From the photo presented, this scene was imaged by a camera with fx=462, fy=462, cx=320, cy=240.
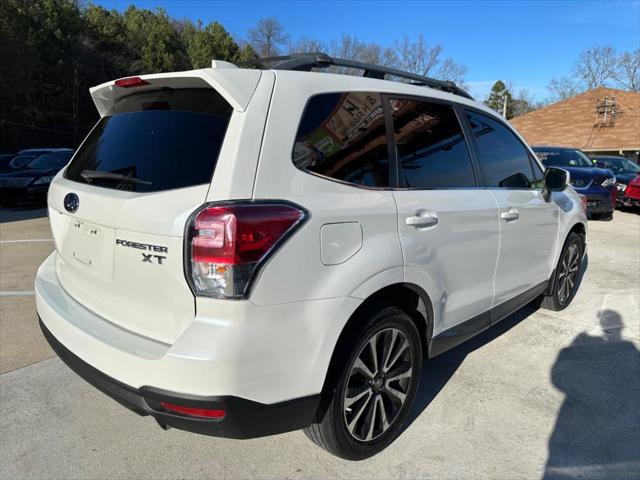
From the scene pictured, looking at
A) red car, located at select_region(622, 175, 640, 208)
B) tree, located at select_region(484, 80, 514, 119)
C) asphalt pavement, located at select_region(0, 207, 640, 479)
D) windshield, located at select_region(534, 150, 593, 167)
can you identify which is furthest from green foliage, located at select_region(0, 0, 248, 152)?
tree, located at select_region(484, 80, 514, 119)

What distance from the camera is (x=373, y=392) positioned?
2.39m

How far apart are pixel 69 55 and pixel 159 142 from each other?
121 feet

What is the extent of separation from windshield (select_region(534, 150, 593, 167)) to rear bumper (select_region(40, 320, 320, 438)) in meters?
11.6

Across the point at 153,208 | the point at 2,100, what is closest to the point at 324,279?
the point at 153,208

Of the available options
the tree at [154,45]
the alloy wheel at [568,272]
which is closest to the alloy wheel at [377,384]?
the alloy wheel at [568,272]

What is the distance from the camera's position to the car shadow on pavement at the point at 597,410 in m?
2.44

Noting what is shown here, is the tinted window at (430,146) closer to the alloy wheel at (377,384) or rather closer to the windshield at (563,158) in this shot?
the alloy wheel at (377,384)

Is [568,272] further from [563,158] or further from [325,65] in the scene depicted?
[563,158]

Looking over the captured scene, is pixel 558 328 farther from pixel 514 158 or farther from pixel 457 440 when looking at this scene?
pixel 457 440

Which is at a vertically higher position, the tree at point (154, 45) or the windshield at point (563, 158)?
the tree at point (154, 45)

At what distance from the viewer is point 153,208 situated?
188 cm

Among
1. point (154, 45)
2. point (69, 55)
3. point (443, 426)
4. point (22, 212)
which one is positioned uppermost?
point (154, 45)

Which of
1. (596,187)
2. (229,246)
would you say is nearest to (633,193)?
(596,187)

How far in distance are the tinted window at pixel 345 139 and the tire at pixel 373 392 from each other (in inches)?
27.8
